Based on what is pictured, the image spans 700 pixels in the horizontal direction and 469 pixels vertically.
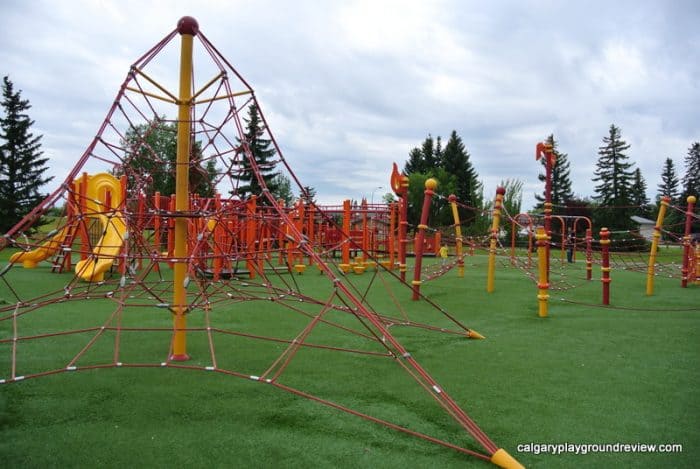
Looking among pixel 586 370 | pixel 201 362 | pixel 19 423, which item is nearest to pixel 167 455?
pixel 19 423

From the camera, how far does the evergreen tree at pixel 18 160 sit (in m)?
33.0

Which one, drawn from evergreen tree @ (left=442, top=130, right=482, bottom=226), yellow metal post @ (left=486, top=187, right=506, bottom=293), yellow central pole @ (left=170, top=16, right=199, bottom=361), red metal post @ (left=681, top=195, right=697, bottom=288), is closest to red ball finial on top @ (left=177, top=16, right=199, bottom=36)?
yellow central pole @ (left=170, top=16, right=199, bottom=361)

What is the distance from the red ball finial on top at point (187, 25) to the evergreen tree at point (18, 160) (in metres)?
33.4

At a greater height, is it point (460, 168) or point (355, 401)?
point (460, 168)

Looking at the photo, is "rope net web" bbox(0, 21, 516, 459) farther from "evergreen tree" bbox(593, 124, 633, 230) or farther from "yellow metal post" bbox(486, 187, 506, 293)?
"evergreen tree" bbox(593, 124, 633, 230)

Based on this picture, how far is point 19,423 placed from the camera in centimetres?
328

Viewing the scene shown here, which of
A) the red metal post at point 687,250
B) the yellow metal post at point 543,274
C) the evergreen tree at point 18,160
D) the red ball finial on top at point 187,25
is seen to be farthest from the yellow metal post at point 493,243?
the evergreen tree at point 18,160

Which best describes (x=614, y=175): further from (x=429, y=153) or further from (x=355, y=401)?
(x=355, y=401)

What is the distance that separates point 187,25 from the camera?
446 cm

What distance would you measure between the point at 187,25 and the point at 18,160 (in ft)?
121

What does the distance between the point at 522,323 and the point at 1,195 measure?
115ft

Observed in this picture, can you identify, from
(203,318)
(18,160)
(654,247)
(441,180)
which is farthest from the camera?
(441,180)

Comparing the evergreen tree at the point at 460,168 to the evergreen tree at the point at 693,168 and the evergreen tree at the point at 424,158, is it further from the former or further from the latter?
the evergreen tree at the point at 693,168

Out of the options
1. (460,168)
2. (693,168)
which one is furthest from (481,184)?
(693,168)
